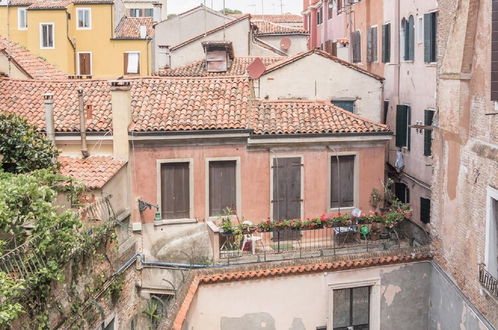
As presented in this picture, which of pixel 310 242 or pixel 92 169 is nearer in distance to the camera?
pixel 92 169

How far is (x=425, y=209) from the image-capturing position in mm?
20906

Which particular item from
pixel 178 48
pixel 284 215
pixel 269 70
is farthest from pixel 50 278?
pixel 178 48

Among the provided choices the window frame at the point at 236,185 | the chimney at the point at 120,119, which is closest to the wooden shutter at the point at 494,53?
Answer: the window frame at the point at 236,185

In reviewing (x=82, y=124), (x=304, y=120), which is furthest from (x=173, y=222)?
(x=304, y=120)

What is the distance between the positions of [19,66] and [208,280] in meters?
12.5

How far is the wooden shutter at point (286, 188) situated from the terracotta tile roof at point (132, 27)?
2969cm

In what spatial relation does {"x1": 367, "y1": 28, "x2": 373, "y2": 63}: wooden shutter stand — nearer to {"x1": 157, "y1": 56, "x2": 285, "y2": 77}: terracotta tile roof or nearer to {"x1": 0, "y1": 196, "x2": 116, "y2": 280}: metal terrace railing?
{"x1": 157, "y1": 56, "x2": 285, "y2": 77}: terracotta tile roof

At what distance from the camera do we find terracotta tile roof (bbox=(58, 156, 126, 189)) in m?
15.4

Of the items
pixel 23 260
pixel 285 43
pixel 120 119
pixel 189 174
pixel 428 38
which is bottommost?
pixel 23 260

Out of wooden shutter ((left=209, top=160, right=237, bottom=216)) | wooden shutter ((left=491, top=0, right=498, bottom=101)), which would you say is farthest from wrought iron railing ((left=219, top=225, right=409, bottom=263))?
wooden shutter ((left=491, top=0, right=498, bottom=101))

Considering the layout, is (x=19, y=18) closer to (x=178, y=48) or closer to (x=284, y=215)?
(x=178, y=48)

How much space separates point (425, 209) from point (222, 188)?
278 inches

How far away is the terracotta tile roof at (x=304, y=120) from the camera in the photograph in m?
17.8

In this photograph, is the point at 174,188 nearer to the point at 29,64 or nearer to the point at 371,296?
the point at 371,296
